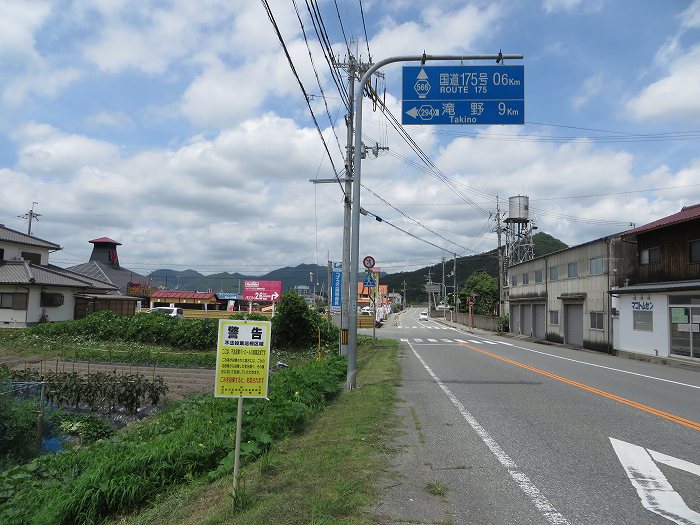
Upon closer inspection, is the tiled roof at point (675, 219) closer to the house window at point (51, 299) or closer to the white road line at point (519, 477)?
the white road line at point (519, 477)

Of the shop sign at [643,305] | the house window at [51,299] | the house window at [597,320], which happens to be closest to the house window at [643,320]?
the shop sign at [643,305]

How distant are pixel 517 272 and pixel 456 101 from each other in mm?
39819

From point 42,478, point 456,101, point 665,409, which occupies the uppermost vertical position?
point 456,101

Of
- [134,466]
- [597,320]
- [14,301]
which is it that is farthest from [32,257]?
[134,466]

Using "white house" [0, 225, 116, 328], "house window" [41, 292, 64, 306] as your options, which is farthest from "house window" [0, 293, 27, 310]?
"house window" [41, 292, 64, 306]

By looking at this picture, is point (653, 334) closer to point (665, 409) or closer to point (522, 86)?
point (665, 409)

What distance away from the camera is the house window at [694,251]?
2247cm

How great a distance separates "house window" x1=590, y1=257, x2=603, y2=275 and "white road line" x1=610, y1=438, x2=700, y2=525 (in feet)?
83.4

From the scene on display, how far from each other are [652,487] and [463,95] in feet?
24.0

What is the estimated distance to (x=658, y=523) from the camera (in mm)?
4324

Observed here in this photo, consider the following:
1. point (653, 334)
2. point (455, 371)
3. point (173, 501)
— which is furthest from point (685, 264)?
point (173, 501)

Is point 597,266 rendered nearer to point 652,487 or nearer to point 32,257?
point 652,487

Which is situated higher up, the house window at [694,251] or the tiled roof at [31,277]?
the house window at [694,251]

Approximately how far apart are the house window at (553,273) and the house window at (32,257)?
38816mm
